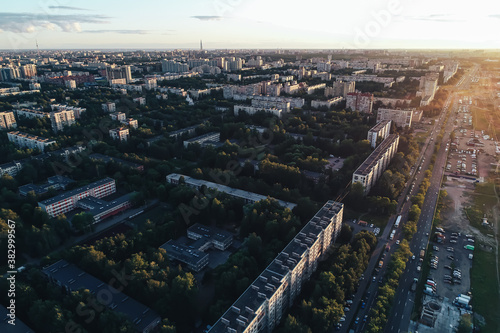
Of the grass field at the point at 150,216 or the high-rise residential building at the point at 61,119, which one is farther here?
the high-rise residential building at the point at 61,119

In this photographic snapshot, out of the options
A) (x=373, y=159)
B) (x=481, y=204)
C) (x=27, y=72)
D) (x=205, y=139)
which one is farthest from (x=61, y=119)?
(x=27, y=72)

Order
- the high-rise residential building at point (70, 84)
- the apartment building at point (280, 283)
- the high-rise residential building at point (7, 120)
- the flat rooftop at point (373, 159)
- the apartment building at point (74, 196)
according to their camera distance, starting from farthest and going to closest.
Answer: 1. the high-rise residential building at point (70, 84)
2. the high-rise residential building at point (7, 120)
3. the flat rooftop at point (373, 159)
4. the apartment building at point (74, 196)
5. the apartment building at point (280, 283)

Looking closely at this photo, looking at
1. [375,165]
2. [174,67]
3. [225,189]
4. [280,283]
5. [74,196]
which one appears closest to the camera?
[280,283]

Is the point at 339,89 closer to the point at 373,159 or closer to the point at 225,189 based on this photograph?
the point at 373,159

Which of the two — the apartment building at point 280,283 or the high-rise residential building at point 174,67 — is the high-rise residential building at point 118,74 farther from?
the apartment building at point 280,283

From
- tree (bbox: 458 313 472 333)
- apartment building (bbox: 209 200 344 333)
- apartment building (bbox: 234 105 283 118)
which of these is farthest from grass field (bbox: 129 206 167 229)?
apartment building (bbox: 234 105 283 118)

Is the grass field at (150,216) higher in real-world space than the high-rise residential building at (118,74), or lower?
lower

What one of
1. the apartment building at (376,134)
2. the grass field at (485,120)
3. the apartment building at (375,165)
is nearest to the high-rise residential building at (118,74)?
Result: the apartment building at (376,134)
